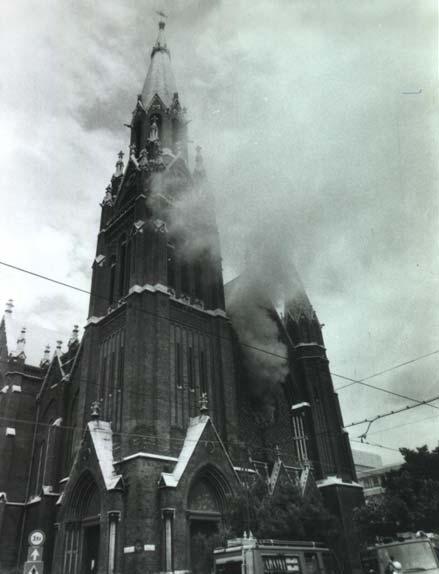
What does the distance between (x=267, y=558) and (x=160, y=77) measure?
3789 centimetres

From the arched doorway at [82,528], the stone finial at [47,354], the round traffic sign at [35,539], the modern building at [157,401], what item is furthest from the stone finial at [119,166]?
the round traffic sign at [35,539]

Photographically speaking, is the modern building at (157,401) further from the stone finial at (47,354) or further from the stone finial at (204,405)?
the stone finial at (47,354)

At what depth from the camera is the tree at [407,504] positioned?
77.1ft

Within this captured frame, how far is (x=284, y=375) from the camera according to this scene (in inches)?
1314

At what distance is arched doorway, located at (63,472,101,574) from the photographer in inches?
944

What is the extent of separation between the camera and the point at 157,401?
2469 centimetres

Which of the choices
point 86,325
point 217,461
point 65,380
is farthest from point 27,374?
point 217,461

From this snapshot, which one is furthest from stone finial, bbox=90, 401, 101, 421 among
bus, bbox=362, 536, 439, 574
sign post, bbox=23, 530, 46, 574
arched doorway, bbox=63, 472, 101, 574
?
bus, bbox=362, 536, 439, 574

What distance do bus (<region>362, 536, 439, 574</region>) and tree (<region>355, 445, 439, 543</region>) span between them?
5842 millimetres

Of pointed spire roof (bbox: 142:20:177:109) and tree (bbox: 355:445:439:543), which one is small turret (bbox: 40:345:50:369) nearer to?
pointed spire roof (bbox: 142:20:177:109)

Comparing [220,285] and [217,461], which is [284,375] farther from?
[217,461]

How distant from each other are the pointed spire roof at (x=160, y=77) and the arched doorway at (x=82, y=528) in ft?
92.0

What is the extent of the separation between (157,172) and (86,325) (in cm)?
1068

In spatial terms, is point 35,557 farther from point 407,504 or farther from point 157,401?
point 407,504
